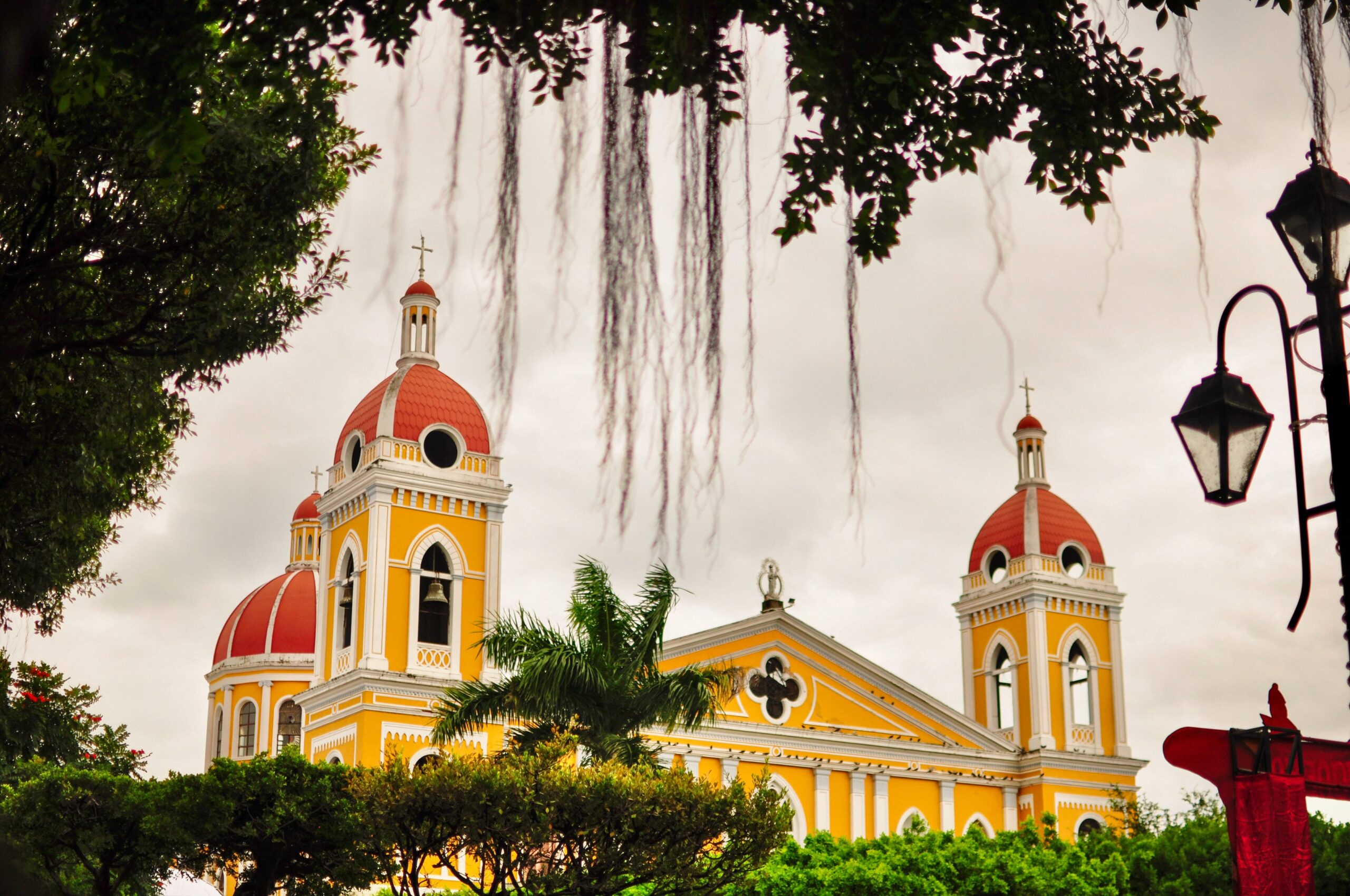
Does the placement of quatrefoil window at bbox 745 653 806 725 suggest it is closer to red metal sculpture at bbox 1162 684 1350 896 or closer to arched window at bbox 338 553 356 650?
arched window at bbox 338 553 356 650

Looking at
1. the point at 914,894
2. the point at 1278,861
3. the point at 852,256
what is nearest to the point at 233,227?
the point at 1278,861

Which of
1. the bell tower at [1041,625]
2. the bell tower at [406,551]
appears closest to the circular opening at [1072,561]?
the bell tower at [1041,625]

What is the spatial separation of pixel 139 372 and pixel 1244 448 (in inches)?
243

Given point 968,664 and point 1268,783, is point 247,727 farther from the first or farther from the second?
point 1268,783

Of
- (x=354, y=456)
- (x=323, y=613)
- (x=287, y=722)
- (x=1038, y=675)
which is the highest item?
(x=354, y=456)

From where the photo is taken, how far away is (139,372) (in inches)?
333

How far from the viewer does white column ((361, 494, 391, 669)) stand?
25.1 meters

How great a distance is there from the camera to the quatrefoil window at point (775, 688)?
2934 cm

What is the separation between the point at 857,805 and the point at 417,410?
38.4ft

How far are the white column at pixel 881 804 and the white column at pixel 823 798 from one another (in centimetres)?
111

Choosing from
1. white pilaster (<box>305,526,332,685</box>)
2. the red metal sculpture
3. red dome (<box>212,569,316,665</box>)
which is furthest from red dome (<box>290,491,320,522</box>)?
the red metal sculpture

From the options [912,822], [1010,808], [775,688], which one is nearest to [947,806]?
[1010,808]

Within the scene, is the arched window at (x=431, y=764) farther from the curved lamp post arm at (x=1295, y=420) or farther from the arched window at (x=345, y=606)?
the curved lamp post arm at (x=1295, y=420)

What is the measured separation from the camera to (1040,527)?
33.6m
